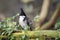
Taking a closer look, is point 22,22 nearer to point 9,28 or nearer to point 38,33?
point 9,28

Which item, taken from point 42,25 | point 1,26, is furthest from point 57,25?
point 1,26

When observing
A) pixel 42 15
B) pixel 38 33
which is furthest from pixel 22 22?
pixel 38 33

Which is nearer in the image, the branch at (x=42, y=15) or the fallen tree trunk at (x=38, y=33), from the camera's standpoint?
the fallen tree trunk at (x=38, y=33)

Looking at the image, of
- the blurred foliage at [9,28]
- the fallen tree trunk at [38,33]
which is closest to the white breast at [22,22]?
the blurred foliage at [9,28]

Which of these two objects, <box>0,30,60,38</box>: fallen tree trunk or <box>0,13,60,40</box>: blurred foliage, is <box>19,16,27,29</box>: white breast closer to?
<box>0,13,60,40</box>: blurred foliage

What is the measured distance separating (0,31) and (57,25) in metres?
0.54

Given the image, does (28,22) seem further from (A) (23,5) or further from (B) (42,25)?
(A) (23,5)

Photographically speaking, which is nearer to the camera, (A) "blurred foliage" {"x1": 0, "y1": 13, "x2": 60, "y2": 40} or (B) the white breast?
(A) "blurred foliage" {"x1": 0, "y1": 13, "x2": 60, "y2": 40}

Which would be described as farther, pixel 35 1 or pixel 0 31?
pixel 35 1

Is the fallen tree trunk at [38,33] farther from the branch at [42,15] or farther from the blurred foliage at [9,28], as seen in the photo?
the branch at [42,15]

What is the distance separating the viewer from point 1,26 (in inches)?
80.8

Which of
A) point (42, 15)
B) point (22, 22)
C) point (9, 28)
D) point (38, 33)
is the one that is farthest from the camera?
point (22, 22)

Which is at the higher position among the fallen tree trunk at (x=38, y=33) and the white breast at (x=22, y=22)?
the white breast at (x=22, y=22)

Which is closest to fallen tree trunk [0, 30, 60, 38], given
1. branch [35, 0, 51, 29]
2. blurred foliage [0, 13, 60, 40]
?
blurred foliage [0, 13, 60, 40]
